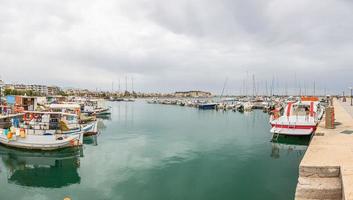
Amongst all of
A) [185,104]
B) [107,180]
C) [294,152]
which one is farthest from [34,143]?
[185,104]

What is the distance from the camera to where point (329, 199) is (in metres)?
8.19

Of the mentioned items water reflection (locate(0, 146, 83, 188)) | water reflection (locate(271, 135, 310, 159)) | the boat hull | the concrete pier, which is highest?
the concrete pier

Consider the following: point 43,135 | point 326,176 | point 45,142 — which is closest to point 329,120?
point 326,176

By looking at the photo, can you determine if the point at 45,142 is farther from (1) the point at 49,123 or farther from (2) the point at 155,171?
(2) the point at 155,171

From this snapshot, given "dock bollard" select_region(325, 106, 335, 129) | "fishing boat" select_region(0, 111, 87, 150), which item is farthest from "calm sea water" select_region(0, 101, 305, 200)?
"dock bollard" select_region(325, 106, 335, 129)

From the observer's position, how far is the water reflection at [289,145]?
21.2 metres

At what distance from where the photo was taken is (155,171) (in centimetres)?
1670

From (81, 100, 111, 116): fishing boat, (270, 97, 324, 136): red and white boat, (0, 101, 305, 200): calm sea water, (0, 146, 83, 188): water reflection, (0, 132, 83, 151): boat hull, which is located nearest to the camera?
(0, 101, 305, 200): calm sea water

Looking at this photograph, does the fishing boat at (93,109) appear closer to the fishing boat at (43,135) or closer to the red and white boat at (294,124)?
the fishing boat at (43,135)

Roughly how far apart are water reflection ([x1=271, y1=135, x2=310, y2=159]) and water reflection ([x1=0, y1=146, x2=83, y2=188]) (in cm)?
1256

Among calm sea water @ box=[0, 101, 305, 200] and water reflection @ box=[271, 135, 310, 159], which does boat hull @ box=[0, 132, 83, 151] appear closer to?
calm sea water @ box=[0, 101, 305, 200]

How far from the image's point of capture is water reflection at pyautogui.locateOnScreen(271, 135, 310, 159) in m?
21.2

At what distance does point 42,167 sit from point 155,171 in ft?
21.9

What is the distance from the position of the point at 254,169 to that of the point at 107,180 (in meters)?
7.73
